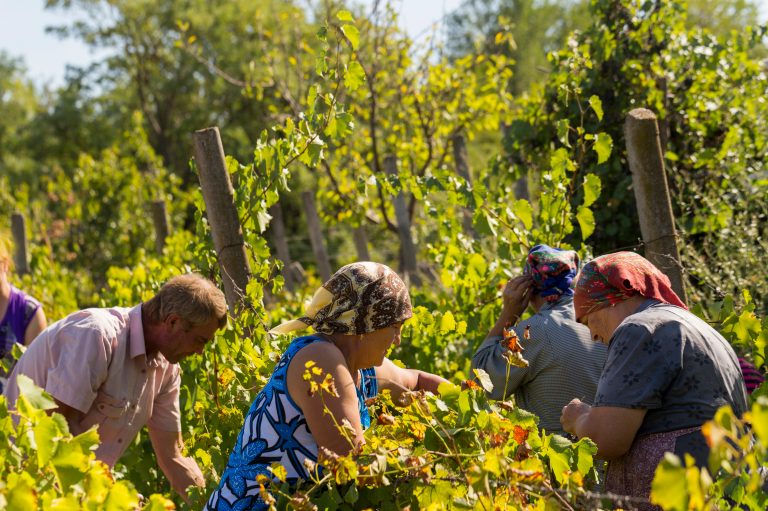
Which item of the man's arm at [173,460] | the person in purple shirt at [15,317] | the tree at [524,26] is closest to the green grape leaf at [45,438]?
the man's arm at [173,460]

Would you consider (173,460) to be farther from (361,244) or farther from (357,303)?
(361,244)

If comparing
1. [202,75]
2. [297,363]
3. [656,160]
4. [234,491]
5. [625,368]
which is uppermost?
[202,75]

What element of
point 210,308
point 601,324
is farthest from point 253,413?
point 601,324

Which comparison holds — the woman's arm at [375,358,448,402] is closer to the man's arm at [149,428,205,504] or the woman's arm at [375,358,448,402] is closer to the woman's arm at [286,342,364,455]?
the woman's arm at [286,342,364,455]

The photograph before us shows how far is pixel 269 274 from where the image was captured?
394 cm

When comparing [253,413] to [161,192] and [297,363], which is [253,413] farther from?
[161,192]

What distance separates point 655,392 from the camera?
2488 millimetres

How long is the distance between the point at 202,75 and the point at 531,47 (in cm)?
1637

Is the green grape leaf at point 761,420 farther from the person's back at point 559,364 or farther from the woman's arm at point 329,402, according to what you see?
the person's back at point 559,364

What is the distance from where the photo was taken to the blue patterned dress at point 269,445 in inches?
100

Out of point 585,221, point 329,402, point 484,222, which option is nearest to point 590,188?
point 585,221

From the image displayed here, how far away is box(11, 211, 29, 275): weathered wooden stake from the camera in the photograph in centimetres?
970

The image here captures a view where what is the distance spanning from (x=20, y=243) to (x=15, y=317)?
5716mm

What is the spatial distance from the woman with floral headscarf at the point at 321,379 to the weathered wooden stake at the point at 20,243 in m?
7.72
